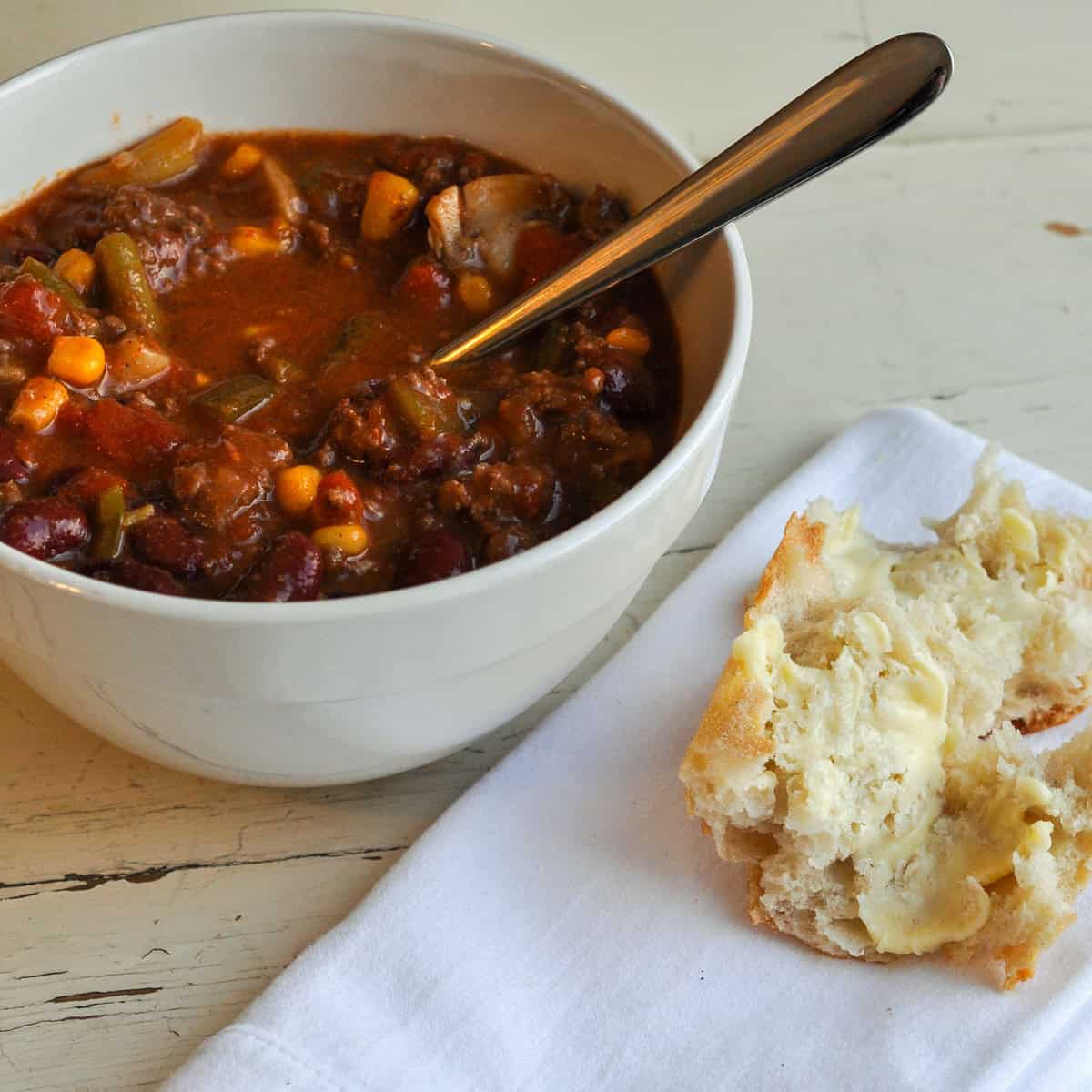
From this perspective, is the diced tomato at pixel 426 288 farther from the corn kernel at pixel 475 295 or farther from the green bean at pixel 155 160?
the green bean at pixel 155 160

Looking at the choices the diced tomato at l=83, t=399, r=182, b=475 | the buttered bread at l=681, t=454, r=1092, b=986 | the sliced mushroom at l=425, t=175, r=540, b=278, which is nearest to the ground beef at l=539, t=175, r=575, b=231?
the sliced mushroom at l=425, t=175, r=540, b=278

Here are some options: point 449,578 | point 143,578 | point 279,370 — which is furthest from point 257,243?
point 449,578

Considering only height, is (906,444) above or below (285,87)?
below

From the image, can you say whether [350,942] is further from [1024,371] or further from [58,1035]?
[1024,371]

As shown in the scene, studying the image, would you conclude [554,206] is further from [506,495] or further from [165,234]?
[506,495]

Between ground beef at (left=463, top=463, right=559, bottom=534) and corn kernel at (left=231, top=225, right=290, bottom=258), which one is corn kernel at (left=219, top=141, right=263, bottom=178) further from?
ground beef at (left=463, top=463, right=559, bottom=534)

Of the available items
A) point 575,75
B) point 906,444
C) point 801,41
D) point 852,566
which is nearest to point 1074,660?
point 852,566
